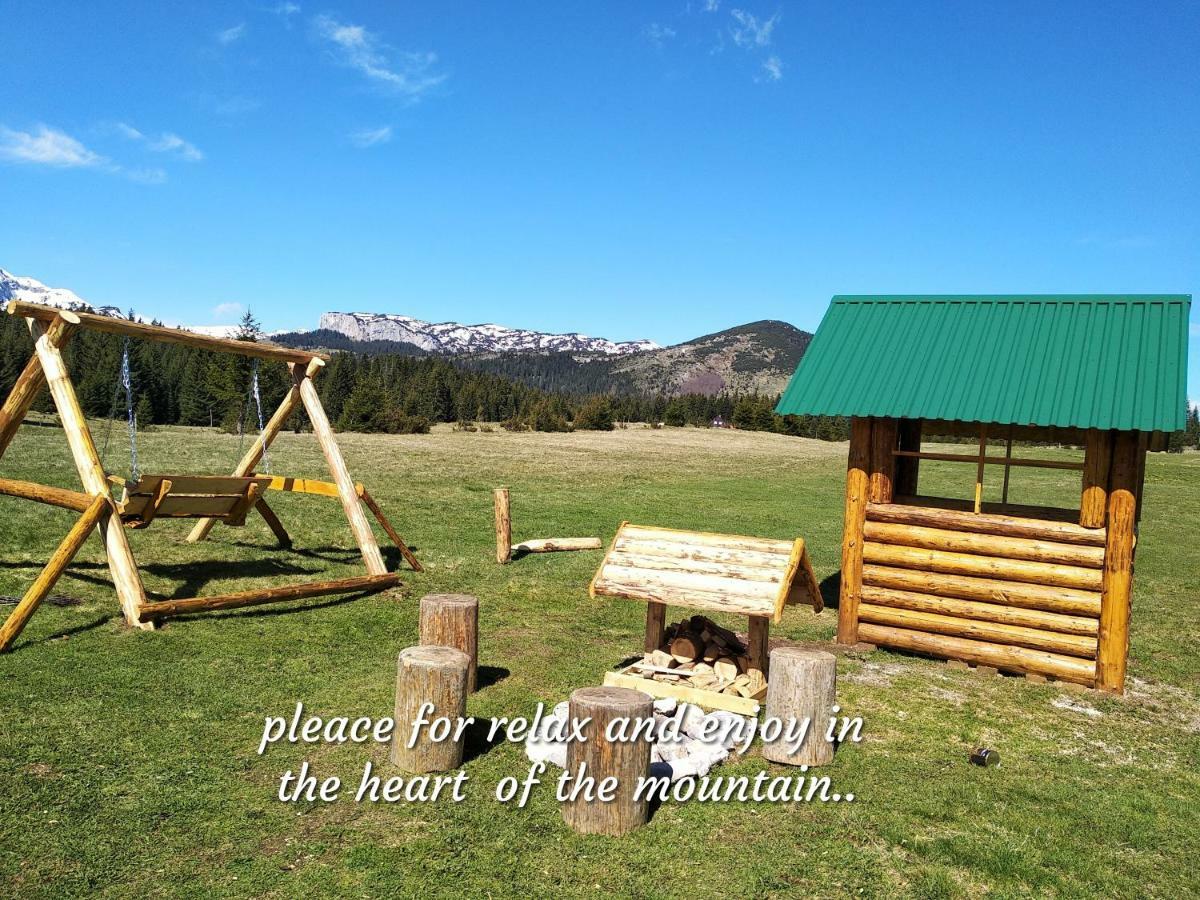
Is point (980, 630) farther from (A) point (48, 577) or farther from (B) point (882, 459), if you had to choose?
(A) point (48, 577)

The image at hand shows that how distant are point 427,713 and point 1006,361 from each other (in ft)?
30.9

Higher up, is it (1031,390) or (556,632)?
(1031,390)

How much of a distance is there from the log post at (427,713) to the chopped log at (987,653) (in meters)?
7.13

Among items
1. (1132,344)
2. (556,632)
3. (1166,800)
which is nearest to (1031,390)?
(1132,344)

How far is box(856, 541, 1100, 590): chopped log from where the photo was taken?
428 inches

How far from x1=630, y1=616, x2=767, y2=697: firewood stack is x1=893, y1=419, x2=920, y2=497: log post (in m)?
4.52

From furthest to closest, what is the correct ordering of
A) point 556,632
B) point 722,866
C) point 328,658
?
point 556,632, point 328,658, point 722,866

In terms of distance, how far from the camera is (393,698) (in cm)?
921

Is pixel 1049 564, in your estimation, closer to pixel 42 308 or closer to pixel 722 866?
pixel 722 866

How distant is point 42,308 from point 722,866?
36.5 ft

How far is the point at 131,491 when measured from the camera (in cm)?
1180

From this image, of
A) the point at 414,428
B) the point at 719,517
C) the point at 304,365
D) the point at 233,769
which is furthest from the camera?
the point at 414,428

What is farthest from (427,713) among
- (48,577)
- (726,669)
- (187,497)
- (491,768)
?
(187,497)

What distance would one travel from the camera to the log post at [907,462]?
13.3 m
